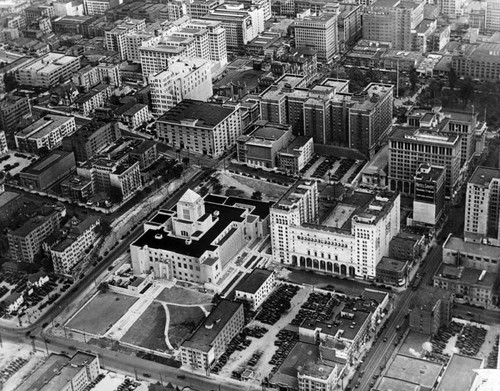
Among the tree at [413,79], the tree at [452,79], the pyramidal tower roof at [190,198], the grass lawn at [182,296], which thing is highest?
the pyramidal tower roof at [190,198]

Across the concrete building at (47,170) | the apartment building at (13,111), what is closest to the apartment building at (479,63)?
the concrete building at (47,170)

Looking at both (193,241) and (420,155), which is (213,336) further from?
(420,155)

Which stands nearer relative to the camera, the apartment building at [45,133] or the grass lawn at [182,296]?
the grass lawn at [182,296]

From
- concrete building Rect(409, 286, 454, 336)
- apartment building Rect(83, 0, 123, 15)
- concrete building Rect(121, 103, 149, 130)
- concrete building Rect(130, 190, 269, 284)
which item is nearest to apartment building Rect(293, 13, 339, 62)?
concrete building Rect(121, 103, 149, 130)

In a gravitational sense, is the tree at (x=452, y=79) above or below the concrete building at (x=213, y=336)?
above

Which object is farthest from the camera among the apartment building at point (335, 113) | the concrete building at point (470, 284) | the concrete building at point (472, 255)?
the apartment building at point (335, 113)

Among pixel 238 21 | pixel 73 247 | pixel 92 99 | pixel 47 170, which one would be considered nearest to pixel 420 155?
pixel 73 247

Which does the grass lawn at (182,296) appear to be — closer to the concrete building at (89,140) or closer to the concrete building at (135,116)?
the concrete building at (89,140)
